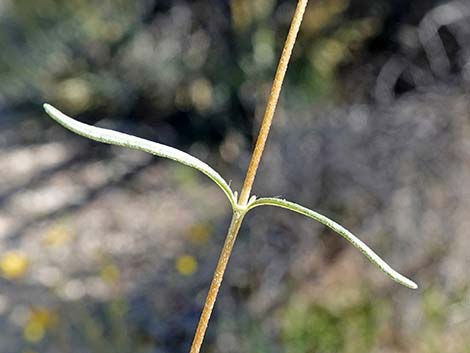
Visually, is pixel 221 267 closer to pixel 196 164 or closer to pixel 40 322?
pixel 196 164

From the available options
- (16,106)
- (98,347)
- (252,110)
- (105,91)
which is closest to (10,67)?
(16,106)

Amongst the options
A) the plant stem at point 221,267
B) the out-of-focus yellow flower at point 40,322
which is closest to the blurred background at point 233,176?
the out-of-focus yellow flower at point 40,322

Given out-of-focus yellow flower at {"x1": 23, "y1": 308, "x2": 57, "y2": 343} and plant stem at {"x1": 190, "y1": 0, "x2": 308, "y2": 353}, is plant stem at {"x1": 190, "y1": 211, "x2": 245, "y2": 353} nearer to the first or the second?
plant stem at {"x1": 190, "y1": 0, "x2": 308, "y2": 353}

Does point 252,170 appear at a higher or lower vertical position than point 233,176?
higher

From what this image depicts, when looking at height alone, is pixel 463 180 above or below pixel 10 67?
above

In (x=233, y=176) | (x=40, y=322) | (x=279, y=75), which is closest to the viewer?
(x=279, y=75)

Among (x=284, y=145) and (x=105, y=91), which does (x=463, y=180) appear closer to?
(x=284, y=145)

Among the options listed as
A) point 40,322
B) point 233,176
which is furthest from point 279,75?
point 233,176
